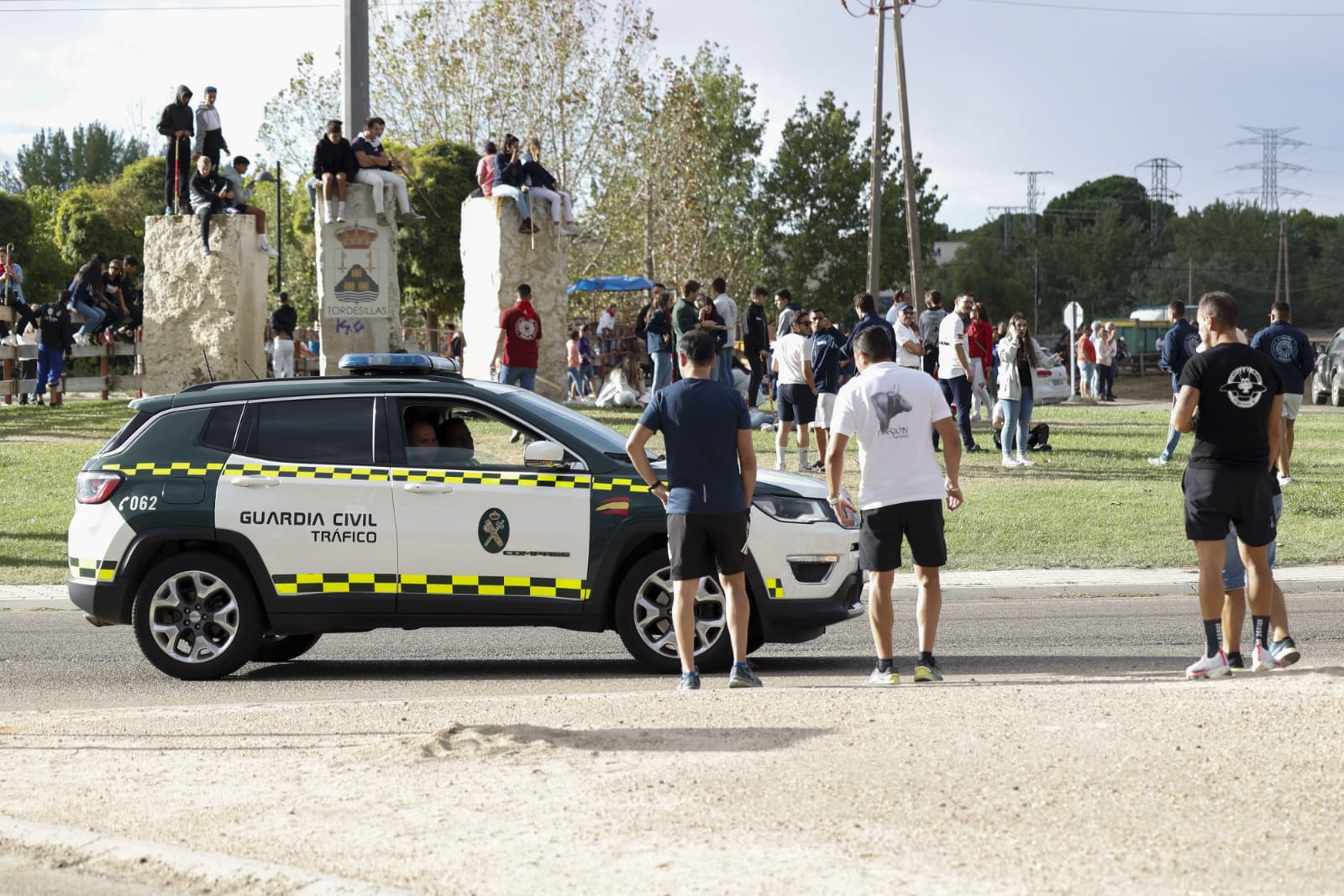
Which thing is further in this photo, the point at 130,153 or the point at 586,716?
the point at 130,153

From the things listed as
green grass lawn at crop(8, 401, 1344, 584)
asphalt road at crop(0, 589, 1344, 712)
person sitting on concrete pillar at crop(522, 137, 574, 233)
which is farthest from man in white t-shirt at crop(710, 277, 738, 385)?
asphalt road at crop(0, 589, 1344, 712)

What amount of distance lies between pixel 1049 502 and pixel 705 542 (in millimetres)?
9394

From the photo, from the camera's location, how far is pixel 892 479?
810cm

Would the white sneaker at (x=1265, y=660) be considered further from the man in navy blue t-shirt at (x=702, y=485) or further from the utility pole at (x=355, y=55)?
the utility pole at (x=355, y=55)

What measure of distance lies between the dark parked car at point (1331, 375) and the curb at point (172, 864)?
35613 millimetres

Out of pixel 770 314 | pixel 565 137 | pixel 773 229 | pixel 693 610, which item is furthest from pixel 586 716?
pixel 773 229

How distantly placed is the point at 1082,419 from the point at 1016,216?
10247 cm

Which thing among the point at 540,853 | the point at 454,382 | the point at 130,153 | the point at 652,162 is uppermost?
the point at 130,153

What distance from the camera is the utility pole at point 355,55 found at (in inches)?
764

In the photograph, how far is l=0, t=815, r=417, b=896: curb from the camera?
15.8 feet

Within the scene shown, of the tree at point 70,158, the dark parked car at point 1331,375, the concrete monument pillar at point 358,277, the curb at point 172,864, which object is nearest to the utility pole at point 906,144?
the dark parked car at point 1331,375

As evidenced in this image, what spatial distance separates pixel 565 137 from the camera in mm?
46969

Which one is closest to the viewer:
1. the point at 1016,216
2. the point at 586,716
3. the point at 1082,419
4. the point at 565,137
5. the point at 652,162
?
the point at 586,716

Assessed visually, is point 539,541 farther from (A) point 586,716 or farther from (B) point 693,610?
(A) point 586,716
